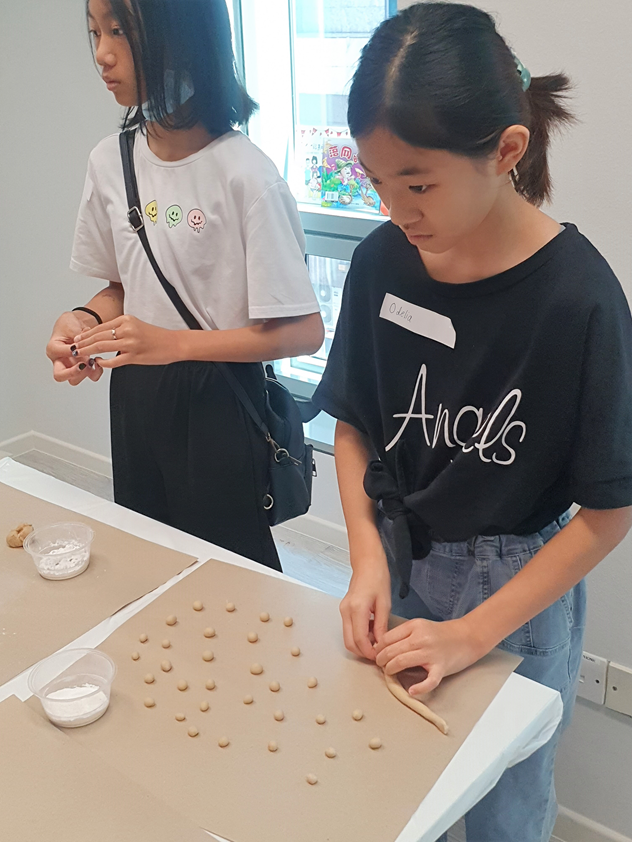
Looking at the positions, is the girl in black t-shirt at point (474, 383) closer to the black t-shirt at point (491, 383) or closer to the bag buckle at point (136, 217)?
the black t-shirt at point (491, 383)

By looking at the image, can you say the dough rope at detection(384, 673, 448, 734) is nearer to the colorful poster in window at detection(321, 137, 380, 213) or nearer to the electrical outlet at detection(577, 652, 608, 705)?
the electrical outlet at detection(577, 652, 608, 705)

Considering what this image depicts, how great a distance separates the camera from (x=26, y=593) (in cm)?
106

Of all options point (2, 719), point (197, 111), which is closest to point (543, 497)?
point (2, 719)

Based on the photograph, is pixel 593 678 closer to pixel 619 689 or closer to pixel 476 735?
pixel 619 689

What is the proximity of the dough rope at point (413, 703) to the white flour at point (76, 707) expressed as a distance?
0.31m

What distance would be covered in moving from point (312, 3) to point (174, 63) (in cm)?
120

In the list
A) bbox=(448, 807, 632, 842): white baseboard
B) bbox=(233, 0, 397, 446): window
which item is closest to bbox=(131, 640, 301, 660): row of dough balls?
bbox=(448, 807, 632, 842): white baseboard

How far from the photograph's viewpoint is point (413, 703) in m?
0.83

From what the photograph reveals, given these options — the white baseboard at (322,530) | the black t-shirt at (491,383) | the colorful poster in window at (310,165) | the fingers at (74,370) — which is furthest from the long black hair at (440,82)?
the white baseboard at (322,530)

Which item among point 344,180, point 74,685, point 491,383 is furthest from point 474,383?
point 344,180

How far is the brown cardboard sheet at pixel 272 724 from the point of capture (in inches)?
28.8

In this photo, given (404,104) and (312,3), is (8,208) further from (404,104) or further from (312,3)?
(404,104)

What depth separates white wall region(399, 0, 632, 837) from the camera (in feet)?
4.34

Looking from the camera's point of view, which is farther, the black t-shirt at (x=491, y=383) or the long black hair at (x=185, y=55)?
the long black hair at (x=185, y=55)
